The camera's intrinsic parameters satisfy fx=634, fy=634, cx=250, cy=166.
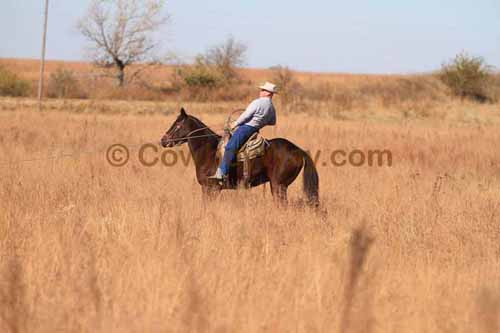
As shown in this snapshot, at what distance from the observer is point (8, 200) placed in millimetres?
7688

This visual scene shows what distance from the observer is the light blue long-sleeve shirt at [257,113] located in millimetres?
9016

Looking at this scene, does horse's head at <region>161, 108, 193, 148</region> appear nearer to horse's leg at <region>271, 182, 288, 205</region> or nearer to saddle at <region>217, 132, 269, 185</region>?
saddle at <region>217, 132, 269, 185</region>

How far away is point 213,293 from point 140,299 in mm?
529

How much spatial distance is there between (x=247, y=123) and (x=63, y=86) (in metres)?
31.5

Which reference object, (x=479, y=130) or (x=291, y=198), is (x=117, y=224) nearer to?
(x=291, y=198)

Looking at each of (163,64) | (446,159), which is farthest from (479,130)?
(163,64)

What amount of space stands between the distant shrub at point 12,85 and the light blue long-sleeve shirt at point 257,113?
31.8 m

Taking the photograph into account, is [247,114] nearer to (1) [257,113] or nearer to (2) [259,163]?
(1) [257,113]

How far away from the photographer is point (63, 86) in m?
38.3

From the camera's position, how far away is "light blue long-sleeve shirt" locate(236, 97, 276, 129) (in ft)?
29.6

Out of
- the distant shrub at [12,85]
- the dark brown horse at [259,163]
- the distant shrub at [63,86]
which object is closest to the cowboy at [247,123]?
the dark brown horse at [259,163]

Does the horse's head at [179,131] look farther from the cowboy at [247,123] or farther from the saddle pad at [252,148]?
the saddle pad at [252,148]
